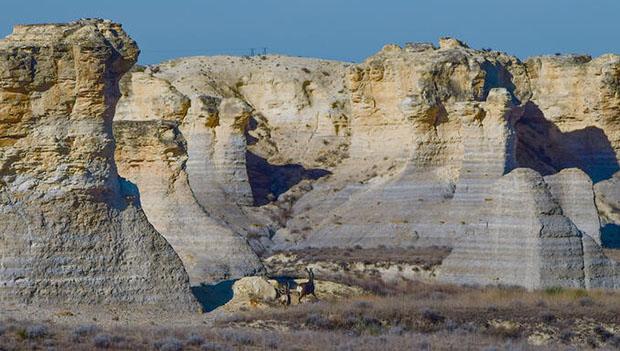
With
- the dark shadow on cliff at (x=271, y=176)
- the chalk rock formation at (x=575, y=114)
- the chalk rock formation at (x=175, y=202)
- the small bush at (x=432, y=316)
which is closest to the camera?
the small bush at (x=432, y=316)

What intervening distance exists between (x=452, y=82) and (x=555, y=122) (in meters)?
9.02

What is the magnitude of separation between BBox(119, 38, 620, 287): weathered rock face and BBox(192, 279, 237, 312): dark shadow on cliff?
301 inches

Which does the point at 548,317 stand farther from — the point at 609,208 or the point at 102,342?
the point at 609,208

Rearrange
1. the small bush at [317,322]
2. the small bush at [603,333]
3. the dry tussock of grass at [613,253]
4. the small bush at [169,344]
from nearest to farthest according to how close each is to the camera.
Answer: the small bush at [169,344] → the small bush at [317,322] → the small bush at [603,333] → the dry tussock of grass at [613,253]

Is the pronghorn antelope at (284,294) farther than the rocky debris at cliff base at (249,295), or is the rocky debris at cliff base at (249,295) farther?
the pronghorn antelope at (284,294)

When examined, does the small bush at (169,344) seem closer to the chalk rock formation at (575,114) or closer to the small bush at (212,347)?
the small bush at (212,347)

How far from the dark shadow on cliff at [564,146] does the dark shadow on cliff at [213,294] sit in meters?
29.5

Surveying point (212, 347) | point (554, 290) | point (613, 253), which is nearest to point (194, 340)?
point (212, 347)

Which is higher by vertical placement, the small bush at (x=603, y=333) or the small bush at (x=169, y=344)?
the small bush at (x=603, y=333)

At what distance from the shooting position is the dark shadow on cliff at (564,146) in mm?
70562

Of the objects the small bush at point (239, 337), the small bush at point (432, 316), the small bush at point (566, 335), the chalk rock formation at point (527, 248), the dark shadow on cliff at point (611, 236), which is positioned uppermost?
the dark shadow on cliff at point (611, 236)

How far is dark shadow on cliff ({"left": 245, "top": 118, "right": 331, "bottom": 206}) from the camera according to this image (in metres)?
66.6

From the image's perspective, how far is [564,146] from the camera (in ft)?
236

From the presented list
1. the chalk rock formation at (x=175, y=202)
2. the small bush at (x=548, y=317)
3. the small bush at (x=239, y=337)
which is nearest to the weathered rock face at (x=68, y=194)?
the small bush at (x=239, y=337)
